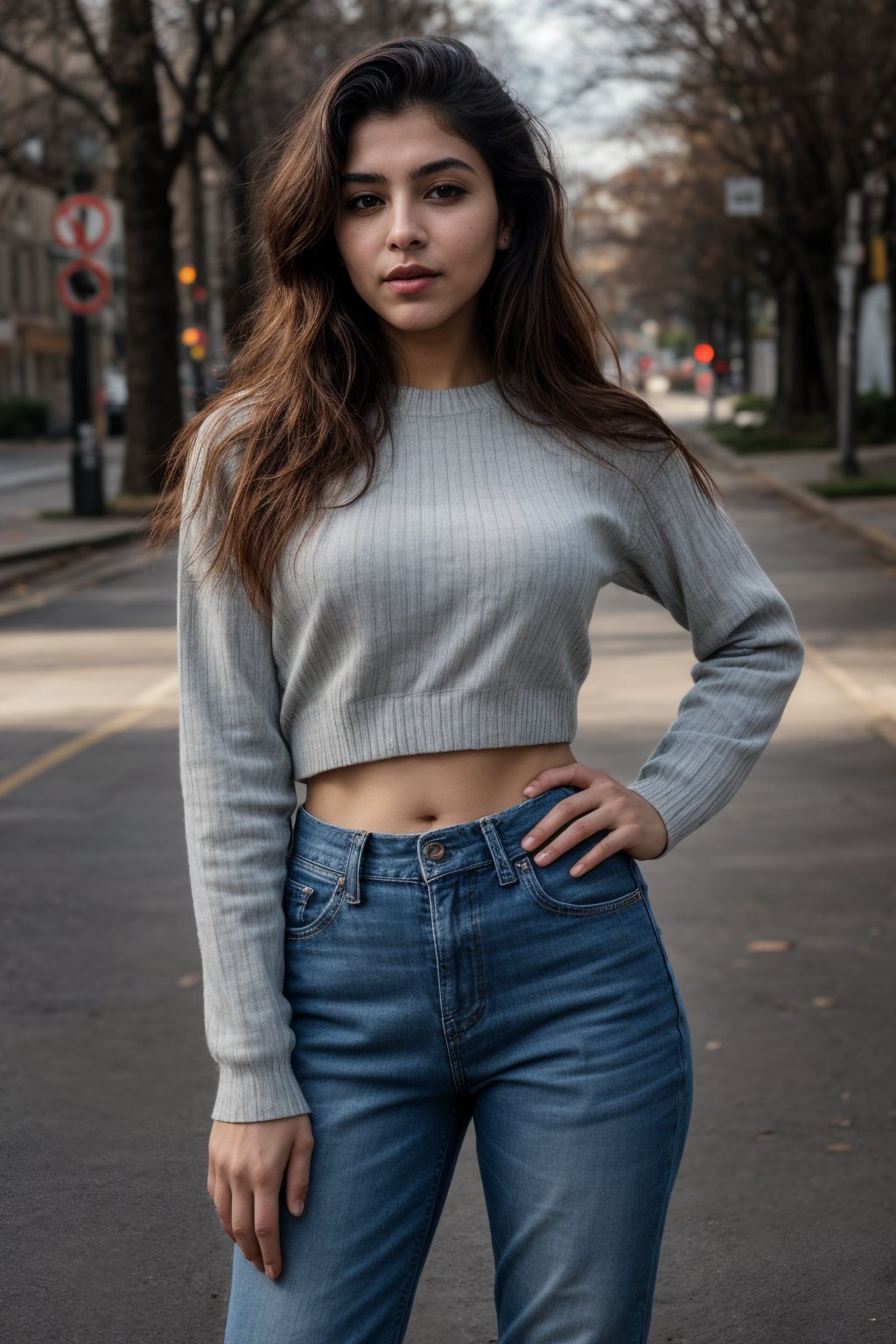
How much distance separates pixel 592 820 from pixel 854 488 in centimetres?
2335

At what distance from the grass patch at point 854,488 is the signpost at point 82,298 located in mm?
9185

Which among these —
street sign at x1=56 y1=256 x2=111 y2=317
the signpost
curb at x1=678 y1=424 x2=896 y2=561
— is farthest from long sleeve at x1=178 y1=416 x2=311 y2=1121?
street sign at x1=56 y1=256 x2=111 y2=317

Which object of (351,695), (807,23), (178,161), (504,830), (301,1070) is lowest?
(301,1070)

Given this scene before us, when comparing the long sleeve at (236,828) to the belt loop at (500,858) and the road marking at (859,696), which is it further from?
the road marking at (859,696)

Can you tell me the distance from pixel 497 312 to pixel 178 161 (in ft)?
84.6

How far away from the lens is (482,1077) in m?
2.16

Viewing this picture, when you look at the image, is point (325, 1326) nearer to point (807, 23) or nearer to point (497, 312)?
point (497, 312)

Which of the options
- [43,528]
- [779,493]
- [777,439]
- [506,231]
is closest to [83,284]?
Answer: [43,528]

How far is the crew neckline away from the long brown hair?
0.6 inches

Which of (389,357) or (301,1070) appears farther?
(389,357)

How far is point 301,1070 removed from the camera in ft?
7.00

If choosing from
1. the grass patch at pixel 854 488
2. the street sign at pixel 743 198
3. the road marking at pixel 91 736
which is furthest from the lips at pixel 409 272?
the street sign at pixel 743 198

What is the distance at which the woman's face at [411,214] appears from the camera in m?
2.27

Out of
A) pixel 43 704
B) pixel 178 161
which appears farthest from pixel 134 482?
pixel 43 704
